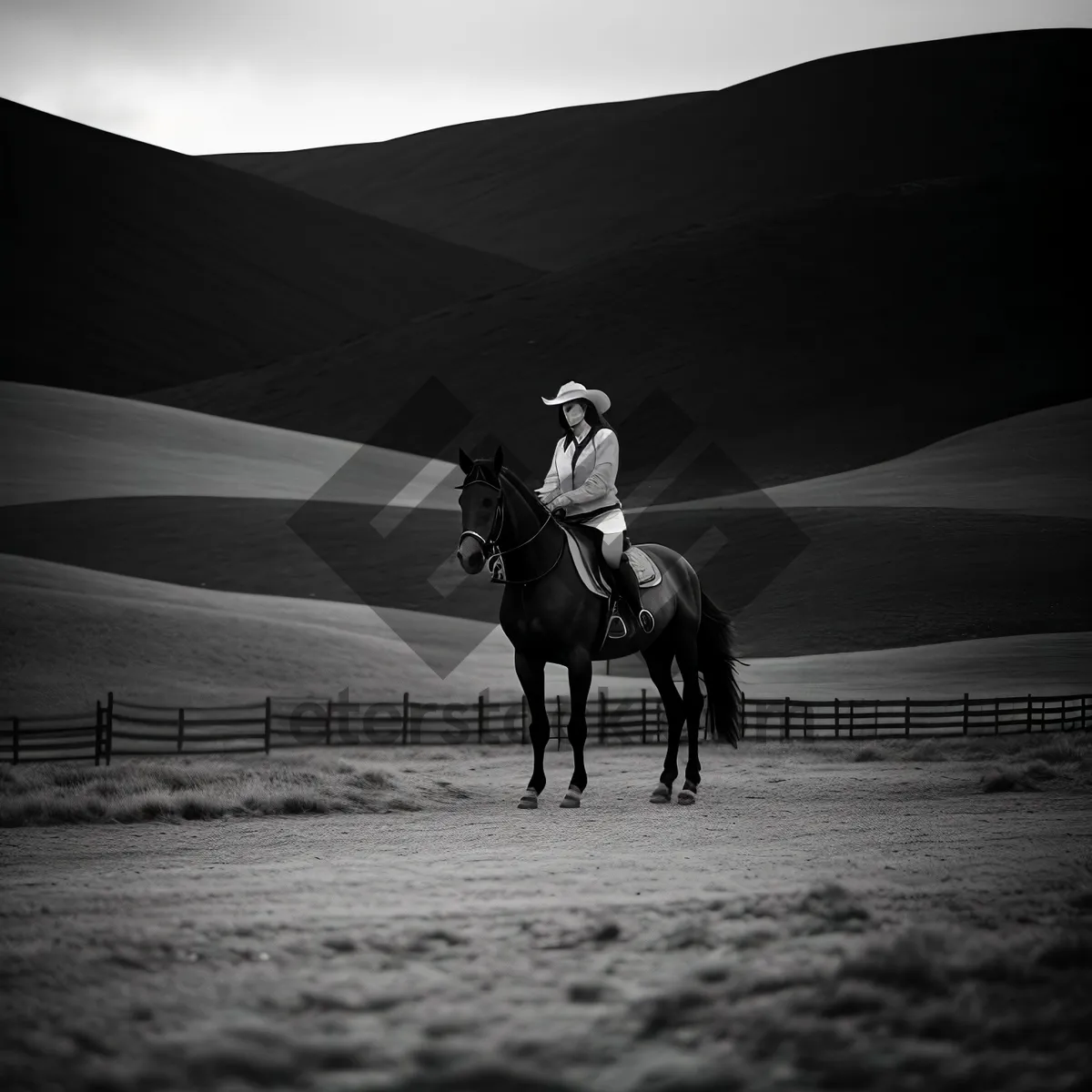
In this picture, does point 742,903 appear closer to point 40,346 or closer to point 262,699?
point 262,699

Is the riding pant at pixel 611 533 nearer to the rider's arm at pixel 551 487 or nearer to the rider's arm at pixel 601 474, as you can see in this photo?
the rider's arm at pixel 601 474

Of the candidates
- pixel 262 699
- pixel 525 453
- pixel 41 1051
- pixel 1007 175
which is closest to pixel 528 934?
pixel 41 1051

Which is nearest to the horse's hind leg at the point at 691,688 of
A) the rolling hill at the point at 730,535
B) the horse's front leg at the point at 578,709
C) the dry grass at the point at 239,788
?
the horse's front leg at the point at 578,709

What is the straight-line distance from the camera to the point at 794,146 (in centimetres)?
17288

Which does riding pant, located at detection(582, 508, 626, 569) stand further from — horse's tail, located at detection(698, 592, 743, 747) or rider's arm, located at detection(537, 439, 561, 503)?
horse's tail, located at detection(698, 592, 743, 747)

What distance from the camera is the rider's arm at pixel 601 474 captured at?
45.5 ft

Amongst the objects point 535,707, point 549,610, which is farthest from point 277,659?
point 549,610

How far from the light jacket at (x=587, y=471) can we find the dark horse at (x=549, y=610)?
38 cm

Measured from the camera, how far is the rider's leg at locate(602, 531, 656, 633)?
1388 cm

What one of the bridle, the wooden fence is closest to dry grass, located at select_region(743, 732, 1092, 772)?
the wooden fence

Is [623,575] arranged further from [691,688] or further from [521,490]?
[691,688]

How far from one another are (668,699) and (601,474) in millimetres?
2871

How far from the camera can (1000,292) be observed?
10750 cm

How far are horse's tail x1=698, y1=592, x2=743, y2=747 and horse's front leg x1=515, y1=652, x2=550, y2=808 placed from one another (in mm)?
2662
